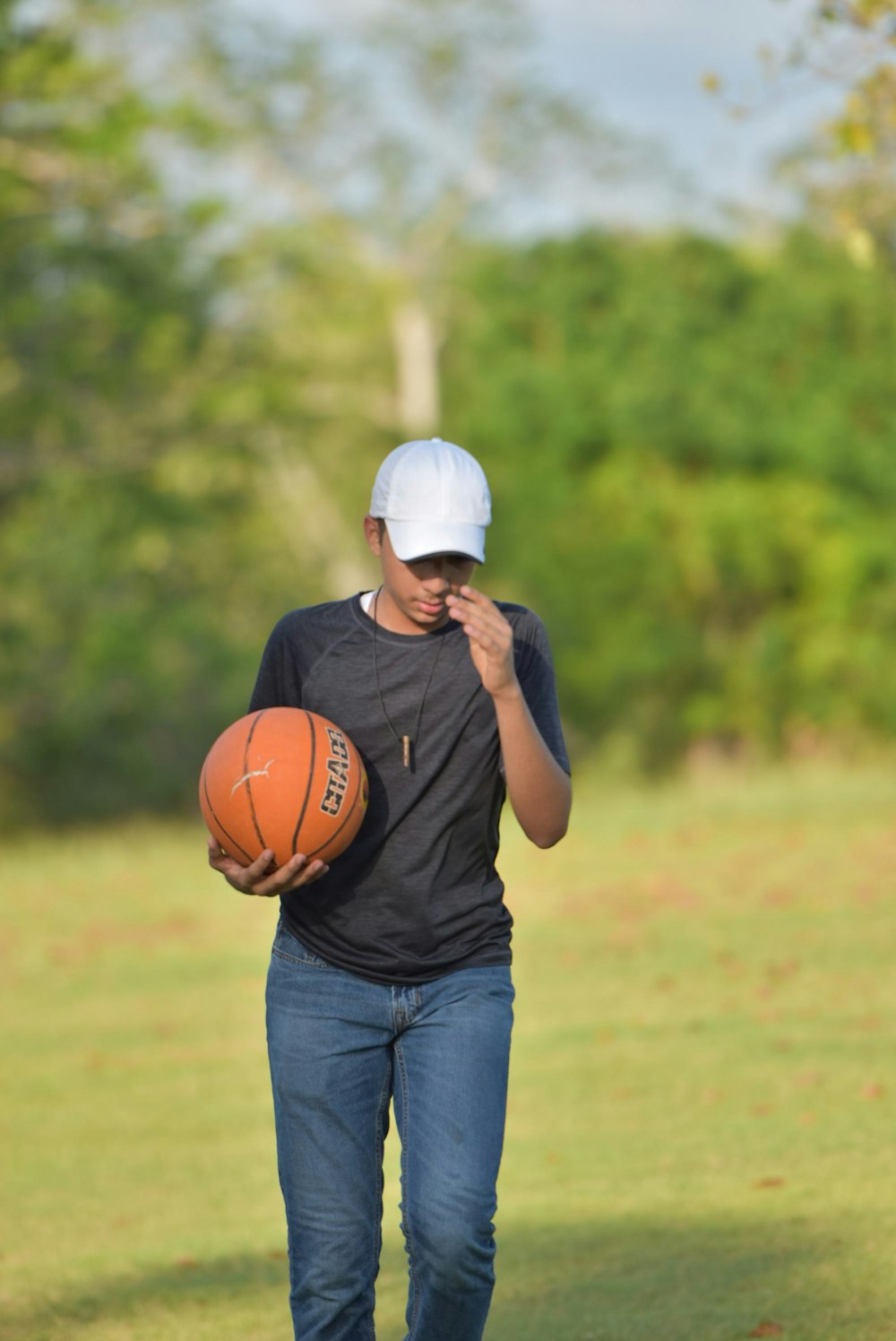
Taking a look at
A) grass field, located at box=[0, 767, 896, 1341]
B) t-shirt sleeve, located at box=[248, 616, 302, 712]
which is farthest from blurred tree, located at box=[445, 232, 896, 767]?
t-shirt sleeve, located at box=[248, 616, 302, 712]

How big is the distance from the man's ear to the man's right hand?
752 millimetres

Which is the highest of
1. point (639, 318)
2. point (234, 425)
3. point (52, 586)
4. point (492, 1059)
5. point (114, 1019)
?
point (639, 318)

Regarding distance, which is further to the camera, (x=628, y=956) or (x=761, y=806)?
(x=761, y=806)

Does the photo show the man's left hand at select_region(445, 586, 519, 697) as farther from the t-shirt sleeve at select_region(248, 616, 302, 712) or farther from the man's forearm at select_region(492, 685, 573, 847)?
the t-shirt sleeve at select_region(248, 616, 302, 712)

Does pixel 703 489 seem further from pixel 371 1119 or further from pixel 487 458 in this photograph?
pixel 371 1119

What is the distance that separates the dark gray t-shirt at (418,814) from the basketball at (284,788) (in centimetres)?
9

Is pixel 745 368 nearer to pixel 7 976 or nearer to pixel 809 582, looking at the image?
pixel 809 582

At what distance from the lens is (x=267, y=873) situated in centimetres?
453

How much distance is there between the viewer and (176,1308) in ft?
21.8

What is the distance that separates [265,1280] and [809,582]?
29181mm

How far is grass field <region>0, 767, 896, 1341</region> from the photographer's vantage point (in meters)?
6.61

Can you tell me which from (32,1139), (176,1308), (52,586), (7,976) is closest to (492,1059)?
(176,1308)

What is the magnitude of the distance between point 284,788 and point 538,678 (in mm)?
674

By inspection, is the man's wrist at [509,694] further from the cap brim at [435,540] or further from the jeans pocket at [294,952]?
the jeans pocket at [294,952]
